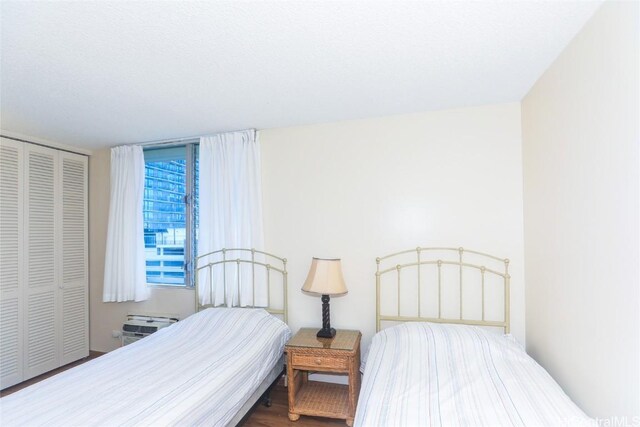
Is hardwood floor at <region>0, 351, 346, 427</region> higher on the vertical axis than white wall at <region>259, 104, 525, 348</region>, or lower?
lower

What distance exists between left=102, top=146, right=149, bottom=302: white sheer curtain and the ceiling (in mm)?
766

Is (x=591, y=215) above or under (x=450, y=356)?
above

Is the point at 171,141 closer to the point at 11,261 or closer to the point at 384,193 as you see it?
the point at 11,261

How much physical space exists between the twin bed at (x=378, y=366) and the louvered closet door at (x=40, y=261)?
1.60 metres

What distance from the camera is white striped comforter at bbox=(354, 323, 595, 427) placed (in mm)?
1515

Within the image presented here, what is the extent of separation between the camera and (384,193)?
2.83 metres

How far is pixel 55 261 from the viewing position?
11.5ft

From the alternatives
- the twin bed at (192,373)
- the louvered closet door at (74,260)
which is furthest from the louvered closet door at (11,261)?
the twin bed at (192,373)

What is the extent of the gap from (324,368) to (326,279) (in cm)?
64

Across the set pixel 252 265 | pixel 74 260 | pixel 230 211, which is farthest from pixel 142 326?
pixel 230 211

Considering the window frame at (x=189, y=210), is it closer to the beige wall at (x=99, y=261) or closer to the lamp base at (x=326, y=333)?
the beige wall at (x=99, y=261)

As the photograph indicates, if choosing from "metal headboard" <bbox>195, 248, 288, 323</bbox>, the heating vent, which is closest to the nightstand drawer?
"metal headboard" <bbox>195, 248, 288, 323</bbox>

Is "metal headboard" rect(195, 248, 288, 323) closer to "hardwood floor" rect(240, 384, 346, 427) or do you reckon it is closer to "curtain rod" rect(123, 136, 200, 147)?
"hardwood floor" rect(240, 384, 346, 427)

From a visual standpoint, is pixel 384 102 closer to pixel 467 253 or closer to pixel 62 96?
pixel 467 253
